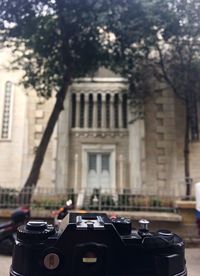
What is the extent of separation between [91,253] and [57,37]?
28.4ft

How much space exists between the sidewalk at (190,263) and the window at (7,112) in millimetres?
8009

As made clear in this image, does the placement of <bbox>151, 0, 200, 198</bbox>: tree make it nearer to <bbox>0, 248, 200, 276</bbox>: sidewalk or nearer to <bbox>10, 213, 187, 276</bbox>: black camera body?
<bbox>0, 248, 200, 276</bbox>: sidewalk

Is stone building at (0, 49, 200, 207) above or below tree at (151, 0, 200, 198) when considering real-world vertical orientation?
below

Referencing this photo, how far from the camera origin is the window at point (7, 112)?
1255cm

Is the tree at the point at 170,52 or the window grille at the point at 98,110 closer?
the tree at the point at 170,52

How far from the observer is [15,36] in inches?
354

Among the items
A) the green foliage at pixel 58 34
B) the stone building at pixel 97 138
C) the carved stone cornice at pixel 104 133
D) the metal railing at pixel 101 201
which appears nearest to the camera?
the metal railing at pixel 101 201

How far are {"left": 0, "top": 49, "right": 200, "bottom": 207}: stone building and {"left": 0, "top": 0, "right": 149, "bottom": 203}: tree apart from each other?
231cm

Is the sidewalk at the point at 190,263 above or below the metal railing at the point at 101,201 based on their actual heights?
below

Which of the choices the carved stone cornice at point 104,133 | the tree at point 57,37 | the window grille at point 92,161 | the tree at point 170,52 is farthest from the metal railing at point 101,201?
the carved stone cornice at point 104,133

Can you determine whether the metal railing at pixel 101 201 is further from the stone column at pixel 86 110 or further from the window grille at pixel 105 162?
the stone column at pixel 86 110

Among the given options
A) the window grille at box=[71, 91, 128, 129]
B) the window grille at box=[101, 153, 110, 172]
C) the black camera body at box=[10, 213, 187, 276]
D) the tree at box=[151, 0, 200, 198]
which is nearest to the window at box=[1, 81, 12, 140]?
the window grille at box=[71, 91, 128, 129]

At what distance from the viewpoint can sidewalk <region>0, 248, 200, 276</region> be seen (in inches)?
172

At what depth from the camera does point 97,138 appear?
1241 cm
